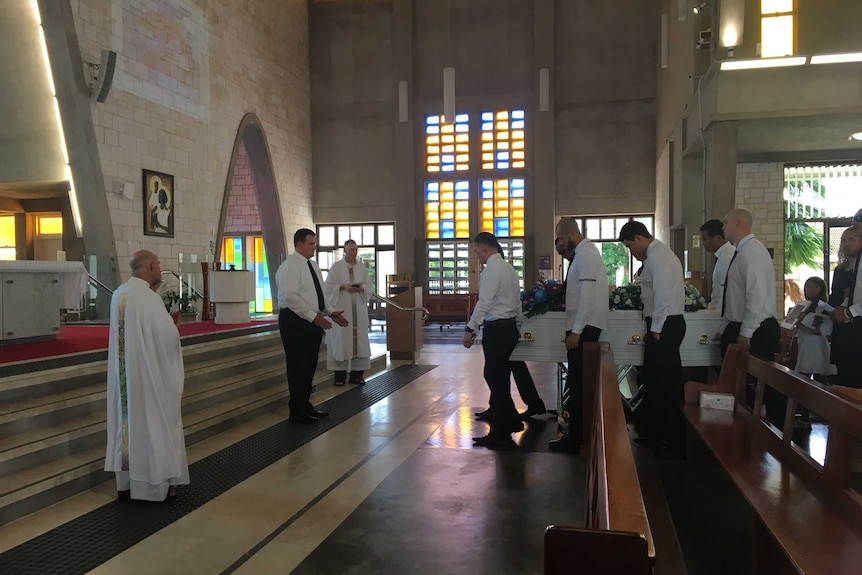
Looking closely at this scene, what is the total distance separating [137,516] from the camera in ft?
10.3

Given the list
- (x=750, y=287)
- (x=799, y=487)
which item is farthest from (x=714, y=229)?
(x=799, y=487)

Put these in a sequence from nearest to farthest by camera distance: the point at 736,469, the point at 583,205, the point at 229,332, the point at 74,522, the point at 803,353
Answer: the point at 736,469 < the point at 74,522 < the point at 803,353 < the point at 229,332 < the point at 583,205

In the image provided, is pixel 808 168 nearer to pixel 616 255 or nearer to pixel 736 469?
pixel 616 255

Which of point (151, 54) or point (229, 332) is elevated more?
Result: point (151, 54)

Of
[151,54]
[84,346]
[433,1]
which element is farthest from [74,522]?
[433,1]

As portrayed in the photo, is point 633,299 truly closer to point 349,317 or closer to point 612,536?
point 349,317

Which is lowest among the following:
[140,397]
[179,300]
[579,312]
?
[140,397]

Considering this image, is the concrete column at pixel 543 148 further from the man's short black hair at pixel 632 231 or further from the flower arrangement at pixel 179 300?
the man's short black hair at pixel 632 231

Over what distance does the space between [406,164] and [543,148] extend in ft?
11.0

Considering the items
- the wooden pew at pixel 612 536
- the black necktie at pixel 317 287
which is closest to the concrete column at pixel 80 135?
the black necktie at pixel 317 287

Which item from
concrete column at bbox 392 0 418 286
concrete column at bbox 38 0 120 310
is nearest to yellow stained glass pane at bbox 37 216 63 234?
concrete column at bbox 38 0 120 310

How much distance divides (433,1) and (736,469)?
50.2 ft

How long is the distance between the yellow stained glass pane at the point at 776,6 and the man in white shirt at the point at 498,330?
5224 mm

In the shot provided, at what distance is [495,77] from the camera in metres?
15.3
